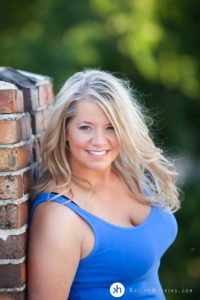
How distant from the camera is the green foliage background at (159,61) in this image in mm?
6363

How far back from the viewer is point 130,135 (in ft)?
8.61

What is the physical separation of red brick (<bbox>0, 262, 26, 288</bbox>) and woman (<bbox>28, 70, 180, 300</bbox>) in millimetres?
56

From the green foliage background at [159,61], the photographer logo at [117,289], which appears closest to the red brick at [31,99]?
the photographer logo at [117,289]

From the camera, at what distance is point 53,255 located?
7.87 ft

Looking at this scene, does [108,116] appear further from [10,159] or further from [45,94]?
[45,94]

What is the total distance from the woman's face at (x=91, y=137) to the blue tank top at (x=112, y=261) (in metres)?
0.21

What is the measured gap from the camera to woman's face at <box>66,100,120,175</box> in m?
2.55

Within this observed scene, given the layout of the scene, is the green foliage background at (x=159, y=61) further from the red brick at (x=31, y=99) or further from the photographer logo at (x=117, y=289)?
the photographer logo at (x=117, y=289)

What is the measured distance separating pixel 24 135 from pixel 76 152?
24cm

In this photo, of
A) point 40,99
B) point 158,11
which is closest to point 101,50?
point 158,11

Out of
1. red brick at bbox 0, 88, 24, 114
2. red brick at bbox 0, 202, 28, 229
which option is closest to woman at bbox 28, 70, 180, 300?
red brick at bbox 0, 202, 28, 229

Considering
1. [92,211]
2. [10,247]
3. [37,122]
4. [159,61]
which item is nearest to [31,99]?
[37,122]

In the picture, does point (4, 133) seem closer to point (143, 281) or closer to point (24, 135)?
point (24, 135)

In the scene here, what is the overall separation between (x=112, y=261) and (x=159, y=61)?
14.0ft
